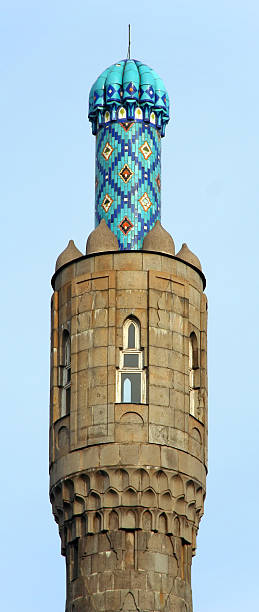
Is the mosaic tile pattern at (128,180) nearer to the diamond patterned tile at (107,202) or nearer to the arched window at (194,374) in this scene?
the diamond patterned tile at (107,202)

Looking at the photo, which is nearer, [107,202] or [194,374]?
A: [194,374]

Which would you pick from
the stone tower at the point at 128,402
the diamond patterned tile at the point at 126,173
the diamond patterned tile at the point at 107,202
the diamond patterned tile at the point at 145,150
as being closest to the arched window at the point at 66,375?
the stone tower at the point at 128,402

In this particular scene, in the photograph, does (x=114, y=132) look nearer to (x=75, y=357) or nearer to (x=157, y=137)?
(x=157, y=137)

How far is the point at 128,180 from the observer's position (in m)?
50.2

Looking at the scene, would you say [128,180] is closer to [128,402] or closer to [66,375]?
[66,375]

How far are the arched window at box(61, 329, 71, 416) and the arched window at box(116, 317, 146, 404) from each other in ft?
4.50

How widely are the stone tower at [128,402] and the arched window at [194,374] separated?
0.07ft

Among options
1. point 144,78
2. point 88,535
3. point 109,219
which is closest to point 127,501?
point 88,535

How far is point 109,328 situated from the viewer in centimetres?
4800

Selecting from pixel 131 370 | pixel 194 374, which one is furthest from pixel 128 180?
pixel 131 370

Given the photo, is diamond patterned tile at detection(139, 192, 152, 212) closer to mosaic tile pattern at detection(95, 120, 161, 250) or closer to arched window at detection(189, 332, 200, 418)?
mosaic tile pattern at detection(95, 120, 161, 250)

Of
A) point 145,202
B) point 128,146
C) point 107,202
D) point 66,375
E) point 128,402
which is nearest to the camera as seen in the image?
point 128,402

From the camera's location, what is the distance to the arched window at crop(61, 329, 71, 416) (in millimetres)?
48531

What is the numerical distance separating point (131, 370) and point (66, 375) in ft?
6.01
